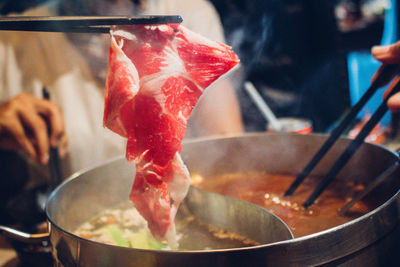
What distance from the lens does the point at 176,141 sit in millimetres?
1199

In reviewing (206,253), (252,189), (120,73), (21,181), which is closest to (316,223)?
(252,189)

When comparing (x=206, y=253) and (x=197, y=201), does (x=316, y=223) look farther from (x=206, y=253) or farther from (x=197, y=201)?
(x=206, y=253)

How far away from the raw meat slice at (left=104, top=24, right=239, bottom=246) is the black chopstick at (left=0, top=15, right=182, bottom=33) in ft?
0.46

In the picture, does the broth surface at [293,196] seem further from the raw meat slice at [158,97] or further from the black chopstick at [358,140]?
the raw meat slice at [158,97]

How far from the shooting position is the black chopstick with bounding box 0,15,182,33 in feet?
2.99

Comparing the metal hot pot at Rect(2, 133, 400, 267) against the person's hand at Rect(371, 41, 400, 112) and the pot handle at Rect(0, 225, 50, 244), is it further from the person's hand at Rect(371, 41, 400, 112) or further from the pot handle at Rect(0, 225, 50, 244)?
the person's hand at Rect(371, 41, 400, 112)

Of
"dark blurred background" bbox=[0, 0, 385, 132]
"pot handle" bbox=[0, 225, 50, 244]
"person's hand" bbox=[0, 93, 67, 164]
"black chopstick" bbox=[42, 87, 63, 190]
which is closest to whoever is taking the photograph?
"pot handle" bbox=[0, 225, 50, 244]

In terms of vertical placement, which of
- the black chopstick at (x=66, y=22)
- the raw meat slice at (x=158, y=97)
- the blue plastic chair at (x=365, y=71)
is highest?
the black chopstick at (x=66, y=22)

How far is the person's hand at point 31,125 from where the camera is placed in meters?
2.41

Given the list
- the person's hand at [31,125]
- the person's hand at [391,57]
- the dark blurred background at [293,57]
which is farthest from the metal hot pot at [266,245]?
the dark blurred background at [293,57]

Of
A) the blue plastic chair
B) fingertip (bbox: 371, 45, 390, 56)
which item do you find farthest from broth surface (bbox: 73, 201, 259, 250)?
the blue plastic chair

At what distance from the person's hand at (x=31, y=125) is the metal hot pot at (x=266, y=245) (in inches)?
30.2

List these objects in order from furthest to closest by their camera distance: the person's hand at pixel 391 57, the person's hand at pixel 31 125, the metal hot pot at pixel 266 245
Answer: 1. the person's hand at pixel 31 125
2. the person's hand at pixel 391 57
3. the metal hot pot at pixel 266 245

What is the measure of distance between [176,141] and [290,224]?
2.25 ft
